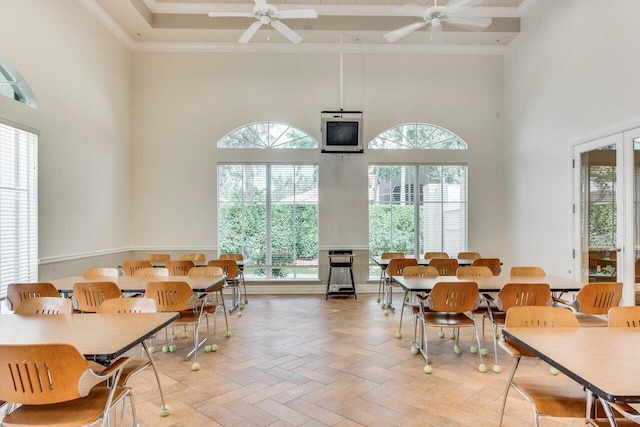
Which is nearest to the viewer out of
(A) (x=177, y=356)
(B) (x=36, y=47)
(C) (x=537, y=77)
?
(A) (x=177, y=356)

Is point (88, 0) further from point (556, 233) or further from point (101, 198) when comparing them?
point (556, 233)

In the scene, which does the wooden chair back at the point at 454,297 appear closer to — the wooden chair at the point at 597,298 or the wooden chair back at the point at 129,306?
the wooden chair at the point at 597,298

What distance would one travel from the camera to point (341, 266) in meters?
6.60

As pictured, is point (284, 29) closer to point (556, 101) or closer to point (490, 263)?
point (556, 101)

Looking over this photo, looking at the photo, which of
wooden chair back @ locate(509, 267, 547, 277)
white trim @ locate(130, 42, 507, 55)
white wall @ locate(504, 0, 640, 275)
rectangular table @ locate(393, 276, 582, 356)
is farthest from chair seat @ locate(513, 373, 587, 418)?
white trim @ locate(130, 42, 507, 55)

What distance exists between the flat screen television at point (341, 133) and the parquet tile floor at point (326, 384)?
10.8 feet

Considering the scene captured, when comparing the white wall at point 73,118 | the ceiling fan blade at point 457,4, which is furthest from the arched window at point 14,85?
the ceiling fan blade at point 457,4

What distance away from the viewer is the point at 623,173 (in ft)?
14.2

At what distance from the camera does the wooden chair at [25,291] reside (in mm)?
3346

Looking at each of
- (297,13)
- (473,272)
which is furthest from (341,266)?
(297,13)

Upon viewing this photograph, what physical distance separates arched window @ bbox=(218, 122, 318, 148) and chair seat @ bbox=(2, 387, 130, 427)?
5759 mm

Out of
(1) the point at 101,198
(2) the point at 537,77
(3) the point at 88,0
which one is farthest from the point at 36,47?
(2) the point at 537,77

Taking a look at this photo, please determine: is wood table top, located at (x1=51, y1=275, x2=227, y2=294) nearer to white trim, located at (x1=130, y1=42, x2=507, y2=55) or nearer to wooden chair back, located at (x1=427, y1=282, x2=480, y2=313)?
wooden chair back, located at (x1=427, y1=282, x2=480, y2=313)

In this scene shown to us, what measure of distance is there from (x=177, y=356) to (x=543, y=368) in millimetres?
3649
